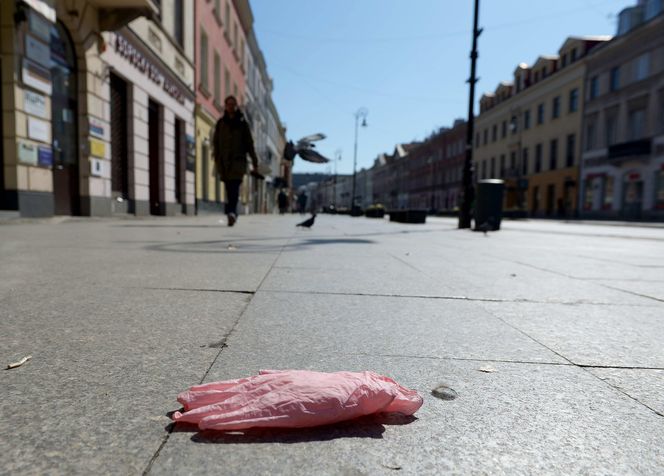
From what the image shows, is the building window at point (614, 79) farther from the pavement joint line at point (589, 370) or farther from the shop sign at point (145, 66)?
the pavement joint line at point (589, 370)

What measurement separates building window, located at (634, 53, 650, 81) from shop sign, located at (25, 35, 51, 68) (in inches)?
1290

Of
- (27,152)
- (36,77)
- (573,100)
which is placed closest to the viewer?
(27,152)

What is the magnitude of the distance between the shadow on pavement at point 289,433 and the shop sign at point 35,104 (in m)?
8.76

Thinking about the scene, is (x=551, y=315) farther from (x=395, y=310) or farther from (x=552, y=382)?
(x=552, y=382)

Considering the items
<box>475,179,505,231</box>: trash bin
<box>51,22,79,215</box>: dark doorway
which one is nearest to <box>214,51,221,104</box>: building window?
<box>51,22,79,215</box>: dark doorway

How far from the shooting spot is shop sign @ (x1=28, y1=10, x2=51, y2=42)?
7.71m

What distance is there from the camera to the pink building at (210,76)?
1823cm

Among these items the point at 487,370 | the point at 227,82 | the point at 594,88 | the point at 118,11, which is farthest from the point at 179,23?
the point at 594,88

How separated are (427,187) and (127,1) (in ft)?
206

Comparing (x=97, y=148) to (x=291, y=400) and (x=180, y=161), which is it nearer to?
(x=180, y=161)

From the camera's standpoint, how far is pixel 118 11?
9.94m

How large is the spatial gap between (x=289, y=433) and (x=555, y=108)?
4377cm

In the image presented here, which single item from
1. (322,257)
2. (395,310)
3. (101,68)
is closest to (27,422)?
(395,310)

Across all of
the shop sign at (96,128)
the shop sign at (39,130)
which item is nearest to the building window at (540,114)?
the shop sign at (96,128)
